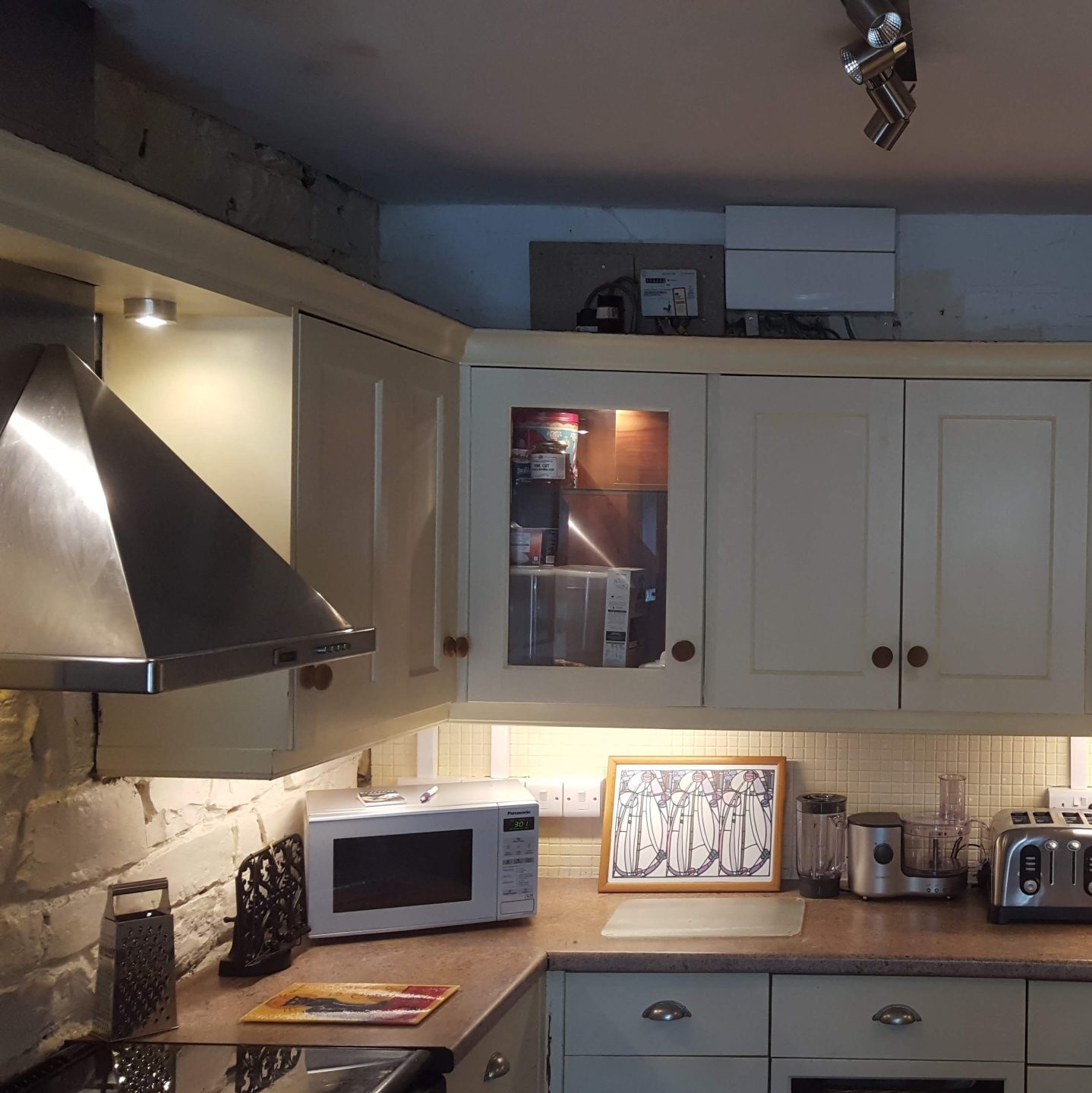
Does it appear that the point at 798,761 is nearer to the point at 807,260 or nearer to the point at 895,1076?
the point at 895,1076

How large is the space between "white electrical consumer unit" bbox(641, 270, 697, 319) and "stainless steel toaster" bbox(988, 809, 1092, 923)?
4.57 ft

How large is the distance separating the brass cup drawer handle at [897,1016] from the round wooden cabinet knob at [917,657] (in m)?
0.70

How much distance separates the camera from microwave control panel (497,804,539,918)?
98.8 inches

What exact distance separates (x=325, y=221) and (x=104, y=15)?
0.89 meters

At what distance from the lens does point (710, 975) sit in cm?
237

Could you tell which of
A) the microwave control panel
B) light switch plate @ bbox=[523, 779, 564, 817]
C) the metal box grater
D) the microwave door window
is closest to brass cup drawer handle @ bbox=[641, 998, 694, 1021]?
the microwave control panel

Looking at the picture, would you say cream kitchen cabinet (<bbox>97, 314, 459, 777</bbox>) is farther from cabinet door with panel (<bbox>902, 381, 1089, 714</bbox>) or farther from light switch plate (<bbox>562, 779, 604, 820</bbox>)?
cabinet door with panel (<bbox>902, 381, 1089, 714</bbox>)

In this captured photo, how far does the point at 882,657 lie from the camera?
262 cm

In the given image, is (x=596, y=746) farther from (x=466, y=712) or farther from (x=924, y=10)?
(x=924, y=10)

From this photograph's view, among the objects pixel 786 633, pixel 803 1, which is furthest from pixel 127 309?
pixel 786 633

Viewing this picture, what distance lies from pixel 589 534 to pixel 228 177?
1.03 meters

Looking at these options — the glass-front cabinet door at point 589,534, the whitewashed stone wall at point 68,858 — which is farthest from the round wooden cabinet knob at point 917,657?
the whitewashed stone wall at point 68,858

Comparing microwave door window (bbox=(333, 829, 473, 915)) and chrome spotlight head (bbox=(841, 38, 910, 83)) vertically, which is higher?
chrome spotlight head (bbox=(841, 38, 910, 83))

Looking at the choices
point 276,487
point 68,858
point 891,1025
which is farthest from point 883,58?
point 891,1025
